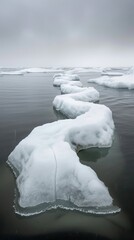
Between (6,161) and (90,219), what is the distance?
3.42 metres

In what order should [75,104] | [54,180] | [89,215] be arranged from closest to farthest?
1. [89,215]
2. [54,180]
3. [75,104]

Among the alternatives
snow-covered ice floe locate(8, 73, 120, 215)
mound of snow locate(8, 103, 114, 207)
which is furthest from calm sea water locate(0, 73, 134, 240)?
mound of snow locate(8, 103, 114, 207)

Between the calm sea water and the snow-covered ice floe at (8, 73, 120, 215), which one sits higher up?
the snow-covered ice floe at (8, 73, 120, 215)

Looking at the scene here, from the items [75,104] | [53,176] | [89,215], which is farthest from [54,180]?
[75,104]

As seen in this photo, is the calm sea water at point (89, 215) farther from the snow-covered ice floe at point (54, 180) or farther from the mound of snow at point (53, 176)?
the mound of snow at point (53, 176)

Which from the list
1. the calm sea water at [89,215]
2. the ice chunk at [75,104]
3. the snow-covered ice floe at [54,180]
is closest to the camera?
the calm sea water at [89,215]

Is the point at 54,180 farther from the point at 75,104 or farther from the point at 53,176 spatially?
the point at 75,104

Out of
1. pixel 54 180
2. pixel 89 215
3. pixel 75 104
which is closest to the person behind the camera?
pixel 89 215

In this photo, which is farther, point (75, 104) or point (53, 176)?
point (75, 104)

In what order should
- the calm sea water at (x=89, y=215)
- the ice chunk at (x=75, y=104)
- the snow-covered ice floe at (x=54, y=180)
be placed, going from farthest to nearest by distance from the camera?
the ice chunk at (x=75, y=104), the snow-covered ice floe at (x=54, y=180), the calm sea water at (x=89, y=215)

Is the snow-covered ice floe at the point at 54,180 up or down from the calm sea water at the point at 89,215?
up

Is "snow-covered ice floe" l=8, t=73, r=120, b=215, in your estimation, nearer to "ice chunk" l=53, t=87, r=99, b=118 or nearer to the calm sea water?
the calm sea water

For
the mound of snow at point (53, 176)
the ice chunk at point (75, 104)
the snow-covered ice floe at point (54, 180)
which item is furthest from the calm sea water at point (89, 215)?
the ice chunk at point (75, 104)

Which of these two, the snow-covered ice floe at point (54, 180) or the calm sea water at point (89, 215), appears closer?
the calm sea water at point (89, 215)
